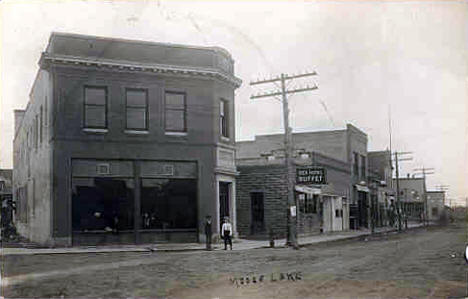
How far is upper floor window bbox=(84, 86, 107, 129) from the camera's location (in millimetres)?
24125

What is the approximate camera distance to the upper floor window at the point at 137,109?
24.9 metres

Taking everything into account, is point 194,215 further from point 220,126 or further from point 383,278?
point 383,278

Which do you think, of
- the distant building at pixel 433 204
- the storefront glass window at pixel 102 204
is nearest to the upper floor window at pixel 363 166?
the distant building at pixel 433 204

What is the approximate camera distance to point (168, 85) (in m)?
25.5

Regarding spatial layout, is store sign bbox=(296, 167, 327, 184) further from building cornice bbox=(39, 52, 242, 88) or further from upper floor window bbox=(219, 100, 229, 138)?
building cornice bbox=(39, 52, 242, 88)

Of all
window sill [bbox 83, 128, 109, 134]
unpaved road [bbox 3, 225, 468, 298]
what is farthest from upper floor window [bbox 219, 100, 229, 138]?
unpaved road [bbox 3, 225, 468, 298]

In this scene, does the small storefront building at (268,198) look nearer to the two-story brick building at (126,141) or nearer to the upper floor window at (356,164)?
the two-story brick building at (126,141)

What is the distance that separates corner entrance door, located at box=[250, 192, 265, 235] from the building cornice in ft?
26.9

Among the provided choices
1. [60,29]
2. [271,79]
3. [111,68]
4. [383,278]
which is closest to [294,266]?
[383,278]

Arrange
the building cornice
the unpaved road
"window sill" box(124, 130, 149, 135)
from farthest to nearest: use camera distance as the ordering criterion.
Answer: "window sill" box(124, 130, 149, 135) → the building cornice → the unpaved road

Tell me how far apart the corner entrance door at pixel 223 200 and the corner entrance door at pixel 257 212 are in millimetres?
5023

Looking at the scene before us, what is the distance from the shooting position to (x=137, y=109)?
25.1 m

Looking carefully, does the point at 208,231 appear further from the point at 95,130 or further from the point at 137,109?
the point at 95,130

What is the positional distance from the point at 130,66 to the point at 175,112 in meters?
2.65
